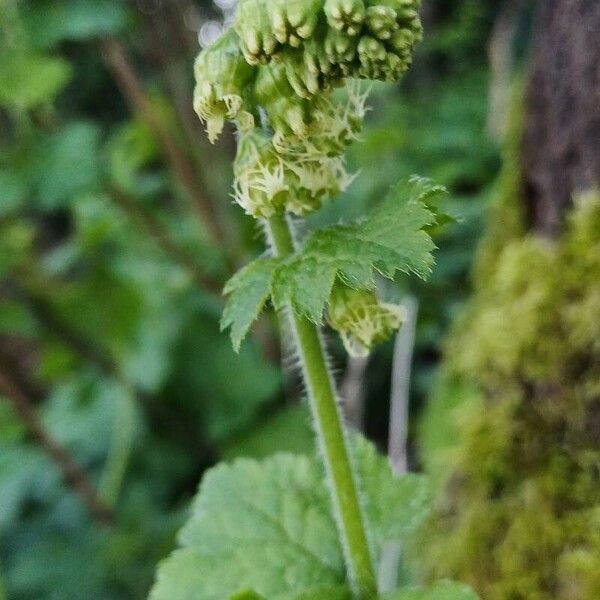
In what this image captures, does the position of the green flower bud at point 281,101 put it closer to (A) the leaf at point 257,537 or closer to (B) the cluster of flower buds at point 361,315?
(B) the cluster of flower buds at point 361,315

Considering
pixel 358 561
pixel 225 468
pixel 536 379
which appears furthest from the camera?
pixel 536 379

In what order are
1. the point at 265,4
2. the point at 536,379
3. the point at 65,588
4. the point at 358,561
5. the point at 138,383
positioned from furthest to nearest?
the point at 138,383 < the point at 65,588 < the point at 536,379 < the point at 358,561 < the point at 265,4

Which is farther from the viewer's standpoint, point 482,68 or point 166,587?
point 482,68

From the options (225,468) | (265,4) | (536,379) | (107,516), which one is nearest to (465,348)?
(536,379)

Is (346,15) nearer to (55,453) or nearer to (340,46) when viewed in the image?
(340,46)

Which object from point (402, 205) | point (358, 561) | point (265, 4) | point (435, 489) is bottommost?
point (435, 489)

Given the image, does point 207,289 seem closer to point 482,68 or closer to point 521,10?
point 521,10

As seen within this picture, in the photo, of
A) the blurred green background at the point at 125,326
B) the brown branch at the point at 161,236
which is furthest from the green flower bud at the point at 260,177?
the brown branch at the point at 161,236

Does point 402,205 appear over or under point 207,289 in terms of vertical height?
over
